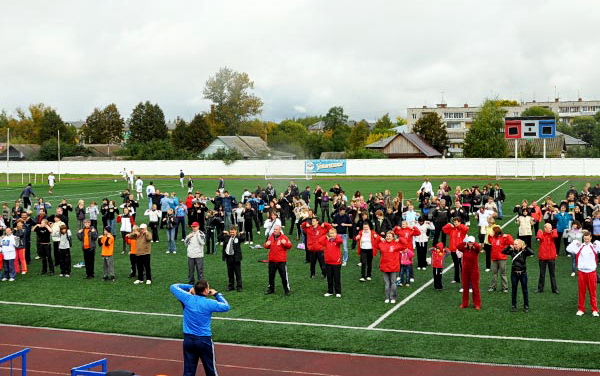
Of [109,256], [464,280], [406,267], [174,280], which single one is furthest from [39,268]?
[464,280]

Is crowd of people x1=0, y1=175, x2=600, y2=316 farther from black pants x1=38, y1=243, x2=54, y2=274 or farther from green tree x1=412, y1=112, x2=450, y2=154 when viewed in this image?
green tree x1=412, y1=112, x2=450, y2=154

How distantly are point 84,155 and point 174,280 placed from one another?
80053 mm

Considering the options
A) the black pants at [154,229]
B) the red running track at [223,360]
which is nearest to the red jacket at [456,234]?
the red running track at [223,360]

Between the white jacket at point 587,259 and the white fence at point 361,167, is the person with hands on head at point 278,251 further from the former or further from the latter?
the white fence at point 361,167

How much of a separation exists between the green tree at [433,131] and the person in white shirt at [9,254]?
78424 millimetres

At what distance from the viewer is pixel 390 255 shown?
15414 millimetres

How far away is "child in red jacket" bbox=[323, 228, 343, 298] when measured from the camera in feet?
52.9

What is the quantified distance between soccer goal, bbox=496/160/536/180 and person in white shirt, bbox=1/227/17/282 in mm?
47370

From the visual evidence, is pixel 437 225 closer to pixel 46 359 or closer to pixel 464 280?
pixel 464 280

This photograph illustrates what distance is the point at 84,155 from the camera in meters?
94.1

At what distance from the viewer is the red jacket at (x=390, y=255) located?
1544 cm

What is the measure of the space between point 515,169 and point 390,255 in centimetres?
4871

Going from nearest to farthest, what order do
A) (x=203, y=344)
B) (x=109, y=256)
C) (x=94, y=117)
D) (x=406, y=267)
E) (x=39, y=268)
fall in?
1. (x=203, y=344)
2. (x=406, y=267)
3. (x=109, y=256)
4. (x=39, y=268)
5. (x=94, y=117)

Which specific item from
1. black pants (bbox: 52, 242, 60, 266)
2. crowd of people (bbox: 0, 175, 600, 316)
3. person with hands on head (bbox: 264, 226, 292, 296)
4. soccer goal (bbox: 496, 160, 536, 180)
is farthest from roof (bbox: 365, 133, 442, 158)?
person with hands on head (bbox: 264, 226, 292, 296)
